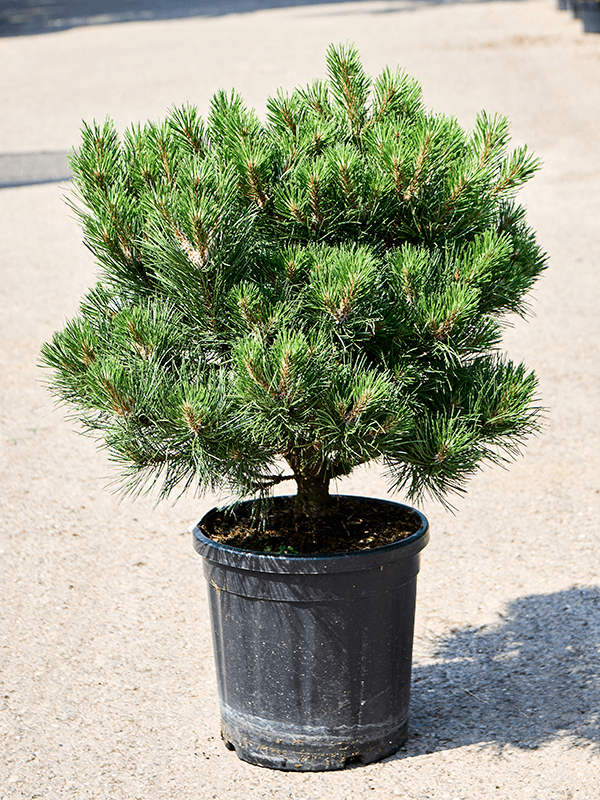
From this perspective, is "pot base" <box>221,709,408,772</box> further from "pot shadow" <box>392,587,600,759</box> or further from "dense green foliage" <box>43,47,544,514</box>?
"dense green foliage" <box>43,47,544,514</box>

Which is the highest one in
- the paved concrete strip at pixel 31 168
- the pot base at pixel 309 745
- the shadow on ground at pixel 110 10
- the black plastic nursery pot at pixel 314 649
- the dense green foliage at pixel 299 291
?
the dense green foliage at pixel 299 291

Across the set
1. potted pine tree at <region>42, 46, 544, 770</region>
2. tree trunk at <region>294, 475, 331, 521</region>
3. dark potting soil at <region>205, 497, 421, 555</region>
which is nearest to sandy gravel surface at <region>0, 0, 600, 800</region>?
potted pine tree at <region>42, 46, 544, 770</region>

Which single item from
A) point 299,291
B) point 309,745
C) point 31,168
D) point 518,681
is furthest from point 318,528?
point 31,168

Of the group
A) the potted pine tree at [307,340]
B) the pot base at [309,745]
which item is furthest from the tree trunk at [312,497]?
the pot base at [309,745]

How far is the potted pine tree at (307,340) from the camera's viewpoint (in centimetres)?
252

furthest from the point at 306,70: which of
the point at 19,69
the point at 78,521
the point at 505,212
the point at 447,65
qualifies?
the point at 505,212

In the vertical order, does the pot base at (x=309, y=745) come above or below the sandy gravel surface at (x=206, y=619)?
above

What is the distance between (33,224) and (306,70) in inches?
312

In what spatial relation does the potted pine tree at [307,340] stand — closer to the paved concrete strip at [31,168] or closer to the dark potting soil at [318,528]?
the dark potting soil at [318,528]

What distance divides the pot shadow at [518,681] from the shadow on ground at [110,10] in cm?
2562

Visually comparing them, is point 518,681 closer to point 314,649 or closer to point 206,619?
point 314,649

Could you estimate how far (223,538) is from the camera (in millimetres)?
3051

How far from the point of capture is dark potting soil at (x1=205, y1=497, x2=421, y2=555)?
2979 millimetres

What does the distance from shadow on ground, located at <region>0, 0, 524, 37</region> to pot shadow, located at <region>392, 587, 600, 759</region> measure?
25.6 metres
